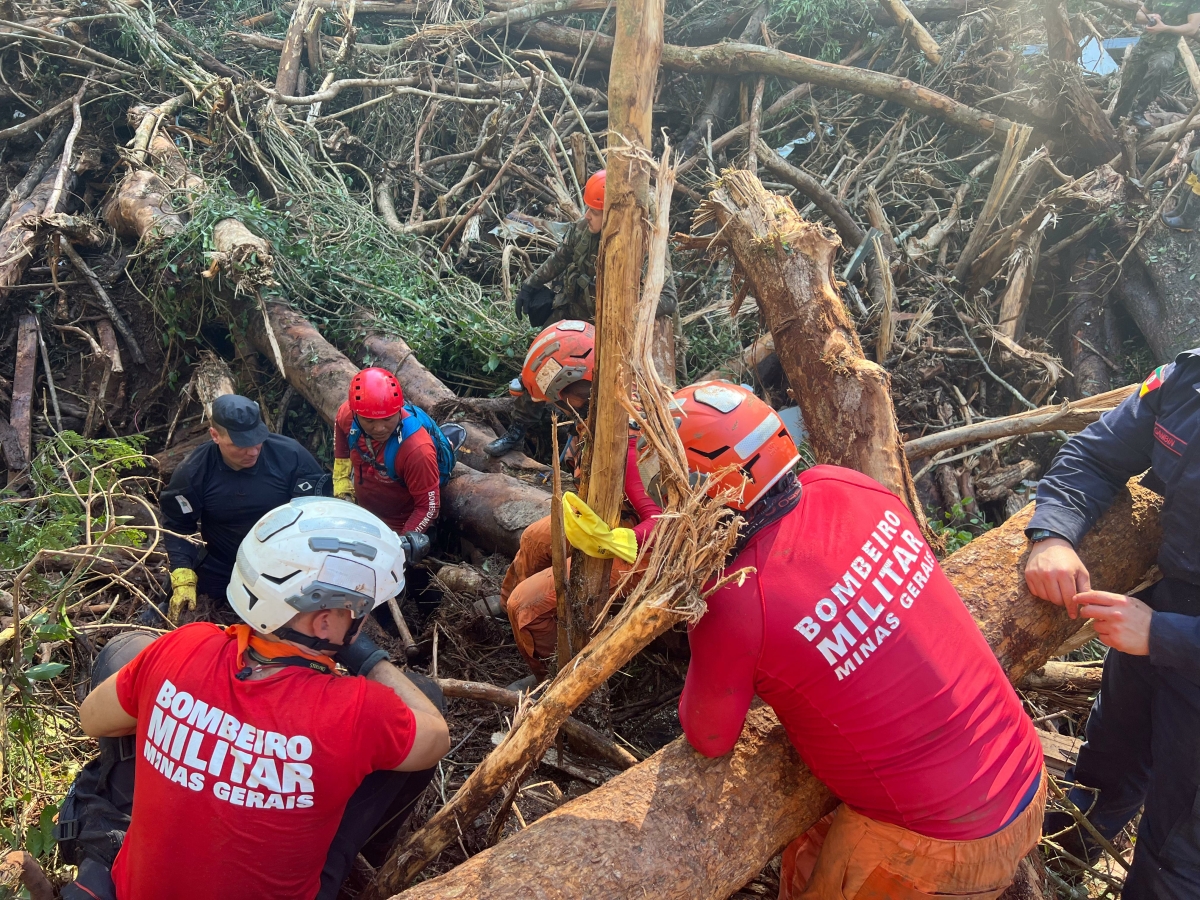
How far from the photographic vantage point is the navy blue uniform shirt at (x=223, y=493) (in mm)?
4102

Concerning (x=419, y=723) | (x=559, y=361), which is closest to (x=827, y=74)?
(x=559, y=361)

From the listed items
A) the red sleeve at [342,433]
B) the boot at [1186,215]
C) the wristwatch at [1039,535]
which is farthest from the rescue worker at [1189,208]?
the red sleeve at [342,433]

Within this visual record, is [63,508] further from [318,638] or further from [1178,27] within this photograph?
[1178,27]

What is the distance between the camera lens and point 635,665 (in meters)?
3.40

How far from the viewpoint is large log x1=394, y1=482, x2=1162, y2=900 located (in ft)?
5.74

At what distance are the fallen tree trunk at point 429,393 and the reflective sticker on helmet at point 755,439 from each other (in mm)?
2853

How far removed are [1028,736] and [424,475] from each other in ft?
10.1

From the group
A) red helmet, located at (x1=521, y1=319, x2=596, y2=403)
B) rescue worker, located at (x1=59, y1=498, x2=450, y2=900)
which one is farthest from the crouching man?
red helmet, located at (x1=521, y1=319, x2=596, y2=403)

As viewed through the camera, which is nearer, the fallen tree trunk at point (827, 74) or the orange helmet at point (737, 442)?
the orange helmet at point (737, 442)

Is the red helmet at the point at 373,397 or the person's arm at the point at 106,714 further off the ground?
the person's arm at the point at 106,714

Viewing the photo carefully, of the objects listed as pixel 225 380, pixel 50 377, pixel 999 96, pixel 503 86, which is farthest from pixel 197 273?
pixel 999 96

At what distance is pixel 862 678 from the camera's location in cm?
181

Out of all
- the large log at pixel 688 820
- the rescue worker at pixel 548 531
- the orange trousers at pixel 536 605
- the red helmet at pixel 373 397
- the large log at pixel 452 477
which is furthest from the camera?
the large log at pixel 452 477

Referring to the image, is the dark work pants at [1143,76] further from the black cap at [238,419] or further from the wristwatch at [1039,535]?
the black cap at [238,419]
